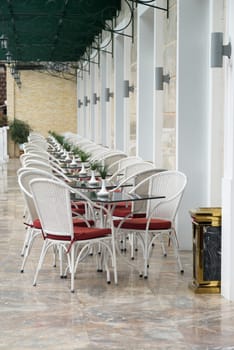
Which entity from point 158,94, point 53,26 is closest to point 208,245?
point 158,94

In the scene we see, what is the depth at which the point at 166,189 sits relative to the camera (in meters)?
7.58

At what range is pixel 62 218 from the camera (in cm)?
638

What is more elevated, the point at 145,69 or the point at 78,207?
the point at 145,69

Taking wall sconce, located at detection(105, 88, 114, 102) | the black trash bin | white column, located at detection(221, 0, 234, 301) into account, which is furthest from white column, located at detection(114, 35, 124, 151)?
white column, located at detection(221, 0, 234, 301)

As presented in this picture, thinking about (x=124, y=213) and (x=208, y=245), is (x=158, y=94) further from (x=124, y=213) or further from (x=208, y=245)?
(x=208, y=245)

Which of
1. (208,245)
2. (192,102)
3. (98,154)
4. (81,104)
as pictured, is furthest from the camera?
(81,104)

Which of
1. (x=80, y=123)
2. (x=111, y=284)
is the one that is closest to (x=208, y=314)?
(x=111, y=284)

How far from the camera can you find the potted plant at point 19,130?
2934 centimetres

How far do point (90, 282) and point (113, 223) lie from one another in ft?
1.95

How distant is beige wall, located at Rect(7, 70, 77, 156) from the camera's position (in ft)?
99.0

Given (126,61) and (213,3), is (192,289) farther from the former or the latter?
(126,61)

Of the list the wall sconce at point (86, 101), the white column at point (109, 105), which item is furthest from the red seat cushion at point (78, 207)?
the wall sconce at point (86, 101)

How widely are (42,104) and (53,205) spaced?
24.1m

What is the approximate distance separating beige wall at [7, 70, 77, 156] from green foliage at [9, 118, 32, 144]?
1.14ft
